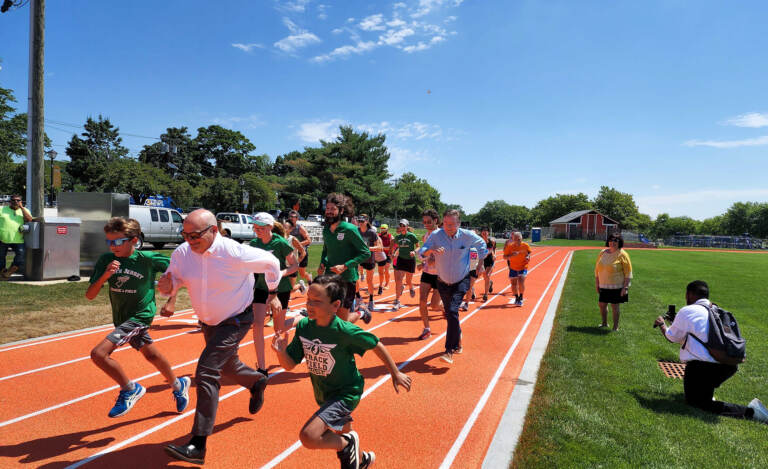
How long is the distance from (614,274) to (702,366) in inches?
136

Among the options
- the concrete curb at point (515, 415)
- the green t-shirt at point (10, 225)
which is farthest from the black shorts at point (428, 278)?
the green t-shirt at point (10, 225)

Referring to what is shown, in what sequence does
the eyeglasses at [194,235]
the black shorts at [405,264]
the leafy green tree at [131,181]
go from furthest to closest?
the leafy green tree at [131,181], the black shorts at [405,264], the eyeglasses at [194,235]

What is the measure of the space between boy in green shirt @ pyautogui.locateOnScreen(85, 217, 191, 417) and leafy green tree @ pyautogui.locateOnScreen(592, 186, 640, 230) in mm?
115776

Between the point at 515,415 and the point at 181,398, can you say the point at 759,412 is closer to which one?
the point at 515,415

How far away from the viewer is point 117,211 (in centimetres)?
1368

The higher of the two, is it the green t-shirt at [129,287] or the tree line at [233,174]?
the tree line at [233,174]

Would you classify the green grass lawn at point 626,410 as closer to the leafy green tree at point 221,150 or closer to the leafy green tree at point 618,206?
the leafy green tree at point 221,150

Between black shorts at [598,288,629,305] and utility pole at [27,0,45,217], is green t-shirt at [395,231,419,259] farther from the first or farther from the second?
utility pole at [27,0,45,217]

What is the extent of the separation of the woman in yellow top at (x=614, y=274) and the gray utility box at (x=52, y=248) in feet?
43.4

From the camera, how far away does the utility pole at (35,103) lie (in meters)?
11.6

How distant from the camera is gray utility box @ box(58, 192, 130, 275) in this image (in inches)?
515

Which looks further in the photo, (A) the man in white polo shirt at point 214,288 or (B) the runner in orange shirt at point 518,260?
(B) the runner in orange shirt at point 518,260

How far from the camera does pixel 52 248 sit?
37.5ft

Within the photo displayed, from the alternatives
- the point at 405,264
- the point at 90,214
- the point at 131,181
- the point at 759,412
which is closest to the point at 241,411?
the point at 759,412
